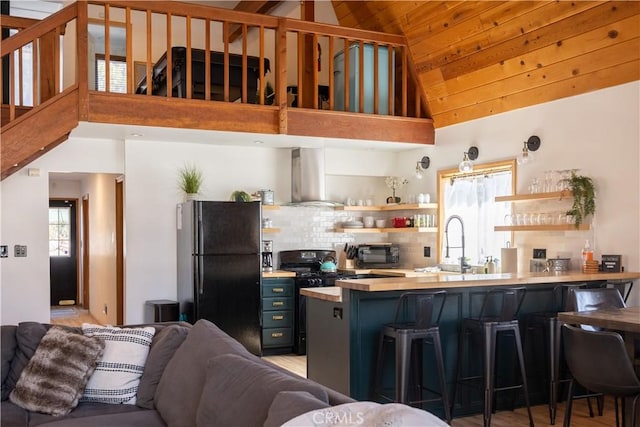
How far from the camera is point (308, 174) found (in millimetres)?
7391

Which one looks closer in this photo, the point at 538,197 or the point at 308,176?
the point at 538,197

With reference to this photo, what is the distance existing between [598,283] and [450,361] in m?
1.42

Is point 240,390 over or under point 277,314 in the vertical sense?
over

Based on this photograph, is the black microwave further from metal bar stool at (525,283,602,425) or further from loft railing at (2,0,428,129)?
metal bar stool at (525,283,602,425)

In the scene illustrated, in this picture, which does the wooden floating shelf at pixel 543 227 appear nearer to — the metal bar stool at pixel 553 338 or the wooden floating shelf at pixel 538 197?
the wooden floating shelf at pixel 538 197

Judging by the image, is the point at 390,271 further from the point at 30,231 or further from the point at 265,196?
the point at 30,231

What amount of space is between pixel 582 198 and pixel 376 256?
9.64 feet

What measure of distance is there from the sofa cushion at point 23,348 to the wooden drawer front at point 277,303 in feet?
12.0

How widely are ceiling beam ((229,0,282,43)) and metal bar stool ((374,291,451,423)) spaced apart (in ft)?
16.7

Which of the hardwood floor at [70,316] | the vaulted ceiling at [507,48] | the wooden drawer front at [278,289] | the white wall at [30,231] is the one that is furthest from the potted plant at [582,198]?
the hardwood floor at [70,316]

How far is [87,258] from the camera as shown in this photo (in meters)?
11.0

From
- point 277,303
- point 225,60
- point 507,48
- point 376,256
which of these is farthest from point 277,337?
point 507,48

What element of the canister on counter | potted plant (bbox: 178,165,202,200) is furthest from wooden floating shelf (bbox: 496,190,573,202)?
potted plant (bbox: 178,165,202,200)

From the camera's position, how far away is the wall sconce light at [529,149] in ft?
19.0
